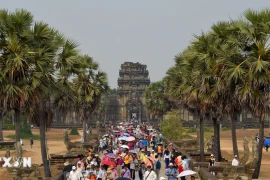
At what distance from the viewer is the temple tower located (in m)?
125

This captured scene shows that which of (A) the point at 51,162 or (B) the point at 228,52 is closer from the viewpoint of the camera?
(B) the point at 228,52

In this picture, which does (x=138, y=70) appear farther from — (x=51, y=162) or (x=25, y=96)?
(x=25, y=96)

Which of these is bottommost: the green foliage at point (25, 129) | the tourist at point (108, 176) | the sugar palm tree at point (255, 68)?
the tourist at point (108, 176)

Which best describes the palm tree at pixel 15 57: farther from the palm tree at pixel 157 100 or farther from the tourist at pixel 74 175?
the palm tree at pixel 157 100

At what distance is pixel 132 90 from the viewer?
131875 millimetres

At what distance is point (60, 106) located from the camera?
23.5 metres

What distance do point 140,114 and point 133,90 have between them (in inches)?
391

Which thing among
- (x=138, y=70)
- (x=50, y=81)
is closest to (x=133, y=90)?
(x=138, y=70)

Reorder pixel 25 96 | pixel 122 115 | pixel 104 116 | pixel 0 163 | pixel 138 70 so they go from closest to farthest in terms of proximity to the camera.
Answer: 1. pixel 25 96
2. pixel 0 163
3. pixel 104 116
4. pixel 122 115
5. pixel 138 70

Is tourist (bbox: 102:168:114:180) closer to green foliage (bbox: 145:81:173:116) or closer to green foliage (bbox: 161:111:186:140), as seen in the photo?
green foliage (bbox: 161:111:186:140)

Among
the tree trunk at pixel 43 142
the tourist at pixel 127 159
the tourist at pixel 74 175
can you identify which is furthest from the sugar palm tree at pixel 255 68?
the tree trunk at pixel 43 142

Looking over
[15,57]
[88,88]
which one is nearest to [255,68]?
[15,57]

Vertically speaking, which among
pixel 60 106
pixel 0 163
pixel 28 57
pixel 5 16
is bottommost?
pixel 0 163

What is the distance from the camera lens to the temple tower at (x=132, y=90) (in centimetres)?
12469
